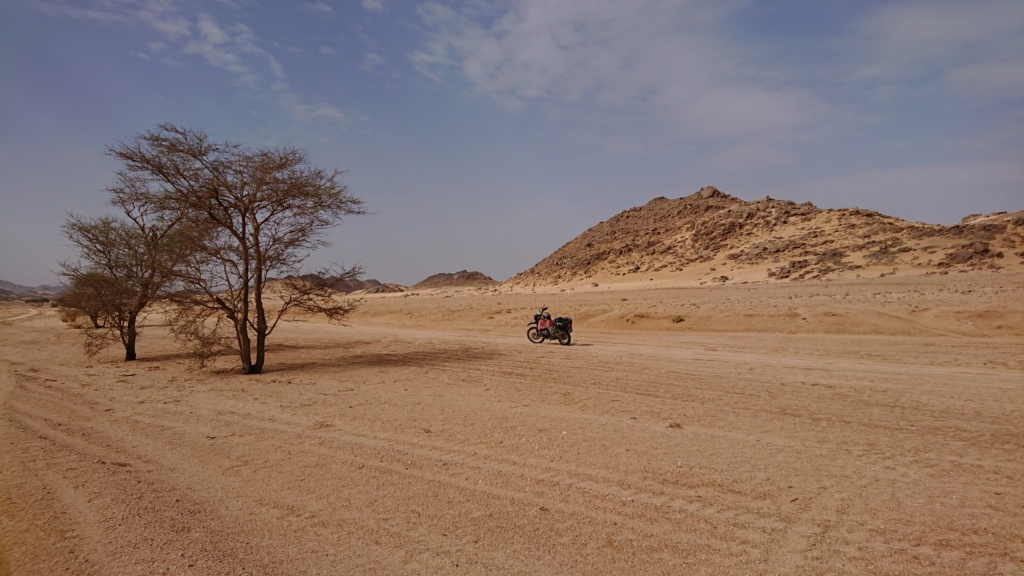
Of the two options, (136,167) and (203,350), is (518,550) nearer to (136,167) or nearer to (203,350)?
(203,350)

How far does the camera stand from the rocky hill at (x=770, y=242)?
39.3 metres

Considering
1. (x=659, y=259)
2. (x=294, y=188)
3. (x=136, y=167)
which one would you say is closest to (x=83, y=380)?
(x=136, y=167)

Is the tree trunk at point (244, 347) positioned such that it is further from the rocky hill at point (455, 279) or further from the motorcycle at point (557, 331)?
the rocky hill at point (455, 279)

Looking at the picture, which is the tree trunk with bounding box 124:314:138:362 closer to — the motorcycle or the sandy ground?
the sandy ground

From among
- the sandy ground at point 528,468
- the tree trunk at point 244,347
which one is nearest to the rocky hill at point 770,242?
the sandy ground at point 528,468

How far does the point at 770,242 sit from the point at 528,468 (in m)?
54.3

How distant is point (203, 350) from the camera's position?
14.0 meters

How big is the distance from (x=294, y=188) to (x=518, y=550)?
39.0ft

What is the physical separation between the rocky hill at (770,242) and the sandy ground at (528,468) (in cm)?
3110

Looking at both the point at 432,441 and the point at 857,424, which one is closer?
the point at 432,441

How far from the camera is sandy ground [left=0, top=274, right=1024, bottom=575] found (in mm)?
4398

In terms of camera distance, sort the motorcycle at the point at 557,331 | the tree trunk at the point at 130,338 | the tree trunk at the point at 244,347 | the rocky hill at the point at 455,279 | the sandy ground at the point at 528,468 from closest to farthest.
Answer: the sandy ground at the point at 528,468 → the tree trunk at the point at 244,347 → the tree trunk at the point at 130,338 → the motorcycle at the point at 557,331 → the rocky hill at the point at 455,279

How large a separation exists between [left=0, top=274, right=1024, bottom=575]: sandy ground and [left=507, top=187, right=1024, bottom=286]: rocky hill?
1224 inches

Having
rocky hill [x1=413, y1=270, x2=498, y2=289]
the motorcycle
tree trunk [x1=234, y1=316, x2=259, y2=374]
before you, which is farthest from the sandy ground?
rocky hill [x1=413, y1=270, x2=498, y2=289]
